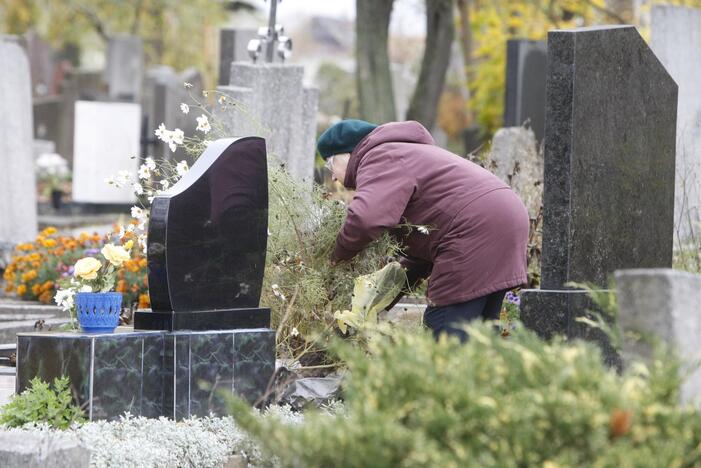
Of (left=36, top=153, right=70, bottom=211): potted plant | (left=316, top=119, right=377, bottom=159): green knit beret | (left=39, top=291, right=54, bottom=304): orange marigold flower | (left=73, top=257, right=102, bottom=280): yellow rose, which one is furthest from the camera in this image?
(left=36, top=153, right=70, bottom=211): potted plant

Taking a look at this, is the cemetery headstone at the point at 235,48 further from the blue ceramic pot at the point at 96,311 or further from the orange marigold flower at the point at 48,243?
the blue ceramic pot at the point at 96,311

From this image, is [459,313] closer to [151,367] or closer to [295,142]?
[151,367]

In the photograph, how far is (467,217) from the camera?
486 centimetres

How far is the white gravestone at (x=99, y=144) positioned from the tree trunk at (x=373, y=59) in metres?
3.15

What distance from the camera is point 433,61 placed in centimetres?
1451

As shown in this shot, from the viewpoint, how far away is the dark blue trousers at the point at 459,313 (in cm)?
491

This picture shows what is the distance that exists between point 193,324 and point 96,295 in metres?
0.41

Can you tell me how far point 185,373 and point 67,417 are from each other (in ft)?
1.66

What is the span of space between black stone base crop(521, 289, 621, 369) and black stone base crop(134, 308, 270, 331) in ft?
3.93

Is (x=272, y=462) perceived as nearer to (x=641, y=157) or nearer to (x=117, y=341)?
(x=117, y=341)

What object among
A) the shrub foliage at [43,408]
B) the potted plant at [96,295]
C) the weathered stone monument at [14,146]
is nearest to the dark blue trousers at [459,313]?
the potted plant at [96,295]

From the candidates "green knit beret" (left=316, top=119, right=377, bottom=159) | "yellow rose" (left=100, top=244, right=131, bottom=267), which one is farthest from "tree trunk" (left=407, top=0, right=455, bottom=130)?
"yellow rose" (left=100, top=244, right=131, bottom=267)

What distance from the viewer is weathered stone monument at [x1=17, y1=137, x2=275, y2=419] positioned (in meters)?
4.51

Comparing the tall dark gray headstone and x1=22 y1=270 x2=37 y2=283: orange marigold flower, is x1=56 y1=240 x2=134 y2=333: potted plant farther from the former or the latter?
the tall dark gray headstone
